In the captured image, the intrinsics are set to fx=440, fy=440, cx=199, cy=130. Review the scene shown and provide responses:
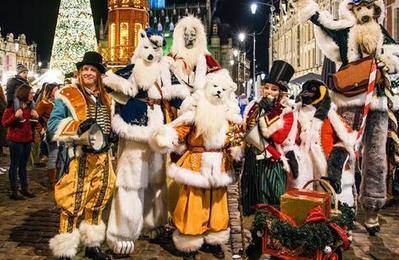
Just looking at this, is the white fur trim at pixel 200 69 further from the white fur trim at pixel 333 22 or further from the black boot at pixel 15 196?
the black boot at pixel 15 196

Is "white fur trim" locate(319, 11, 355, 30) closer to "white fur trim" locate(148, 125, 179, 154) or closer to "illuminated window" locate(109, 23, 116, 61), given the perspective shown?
"white fur trim" locate(148, 125, 179, 154)

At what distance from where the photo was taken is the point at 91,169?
4617mm

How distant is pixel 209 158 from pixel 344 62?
8.49 ft

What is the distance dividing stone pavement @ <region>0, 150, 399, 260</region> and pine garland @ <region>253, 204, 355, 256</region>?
981 millimetres

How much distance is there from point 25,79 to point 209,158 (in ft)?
16.6

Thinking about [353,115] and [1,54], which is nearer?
[353,115]

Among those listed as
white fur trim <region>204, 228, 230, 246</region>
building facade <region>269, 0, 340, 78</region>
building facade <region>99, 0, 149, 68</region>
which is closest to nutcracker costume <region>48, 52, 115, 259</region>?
white fur trim <region>204, 228, 230, 246</region>

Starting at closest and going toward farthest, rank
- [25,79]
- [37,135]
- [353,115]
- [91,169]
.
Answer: [91,169] → [353,115] → [25,79] → [37,135]

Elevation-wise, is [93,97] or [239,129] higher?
[93,97]

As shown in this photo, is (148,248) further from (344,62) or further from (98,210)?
(344,62)

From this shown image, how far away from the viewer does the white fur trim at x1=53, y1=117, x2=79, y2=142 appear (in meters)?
4.35

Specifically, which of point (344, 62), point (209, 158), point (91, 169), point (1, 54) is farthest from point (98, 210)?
point (1, 54)

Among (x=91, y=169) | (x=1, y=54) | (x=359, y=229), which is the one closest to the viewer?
(x=91, y=169)

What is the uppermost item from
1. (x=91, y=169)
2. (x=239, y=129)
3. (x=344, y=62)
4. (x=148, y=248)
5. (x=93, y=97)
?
(x=344, y=62)
